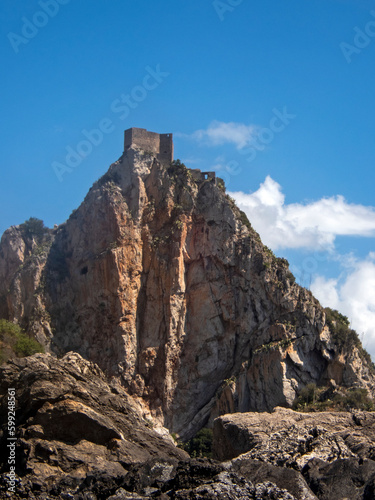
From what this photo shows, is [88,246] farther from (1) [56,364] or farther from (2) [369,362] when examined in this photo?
(1) [56,364]

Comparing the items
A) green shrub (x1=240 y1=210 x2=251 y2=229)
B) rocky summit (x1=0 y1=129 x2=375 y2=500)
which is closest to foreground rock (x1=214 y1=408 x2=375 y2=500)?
rocky summit (x1=0 y1=129 x2=375 y2=500)

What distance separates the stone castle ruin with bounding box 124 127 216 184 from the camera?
74312 mm

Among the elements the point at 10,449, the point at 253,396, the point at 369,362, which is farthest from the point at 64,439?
the point at 369,362

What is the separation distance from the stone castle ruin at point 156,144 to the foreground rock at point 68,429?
36.3 meters

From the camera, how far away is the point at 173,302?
70.2 m

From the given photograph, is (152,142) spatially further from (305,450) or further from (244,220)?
(305,450)

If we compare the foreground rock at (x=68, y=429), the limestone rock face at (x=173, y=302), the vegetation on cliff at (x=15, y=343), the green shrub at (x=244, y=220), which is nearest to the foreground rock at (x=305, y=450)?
the foreground rock at (x=68, y=429)

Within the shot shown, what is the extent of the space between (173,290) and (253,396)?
1035 centimetres

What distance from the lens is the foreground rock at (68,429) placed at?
35781 millimetres

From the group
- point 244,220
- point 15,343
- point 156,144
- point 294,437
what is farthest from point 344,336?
point 294,437

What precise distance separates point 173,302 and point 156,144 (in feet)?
43.9

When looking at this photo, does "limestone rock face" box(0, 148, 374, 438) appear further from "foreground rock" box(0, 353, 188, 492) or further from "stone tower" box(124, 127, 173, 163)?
"foreground rock" box(0, 353, 188, 492)

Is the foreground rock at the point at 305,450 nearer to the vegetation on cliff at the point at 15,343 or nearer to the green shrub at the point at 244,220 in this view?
the vegetation on cliff at the point at 15,343

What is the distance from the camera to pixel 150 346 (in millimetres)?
69500
